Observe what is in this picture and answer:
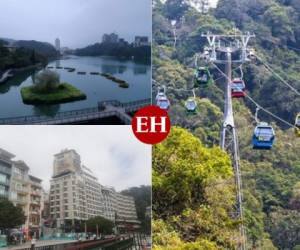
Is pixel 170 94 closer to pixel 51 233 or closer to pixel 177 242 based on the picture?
pixel 177 242

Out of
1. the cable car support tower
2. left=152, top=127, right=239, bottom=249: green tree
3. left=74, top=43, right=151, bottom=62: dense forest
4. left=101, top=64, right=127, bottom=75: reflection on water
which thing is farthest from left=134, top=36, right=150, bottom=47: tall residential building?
the cable car support tower

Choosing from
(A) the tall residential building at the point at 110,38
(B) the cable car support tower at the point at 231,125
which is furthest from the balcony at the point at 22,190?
(B) the cable car support tower at the point at 231,125

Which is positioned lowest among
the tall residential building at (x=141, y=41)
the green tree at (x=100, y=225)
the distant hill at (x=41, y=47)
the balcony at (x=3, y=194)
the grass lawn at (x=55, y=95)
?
the green tree at (x=100, y=225)

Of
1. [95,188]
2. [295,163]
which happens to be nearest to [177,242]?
[95,188]

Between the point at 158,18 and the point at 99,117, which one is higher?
the point at 158,18

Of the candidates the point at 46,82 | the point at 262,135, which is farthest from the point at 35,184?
the point at 262,135

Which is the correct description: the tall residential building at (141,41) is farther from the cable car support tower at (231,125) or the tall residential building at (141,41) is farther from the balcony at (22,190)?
the cable car support tower at (231,125)
